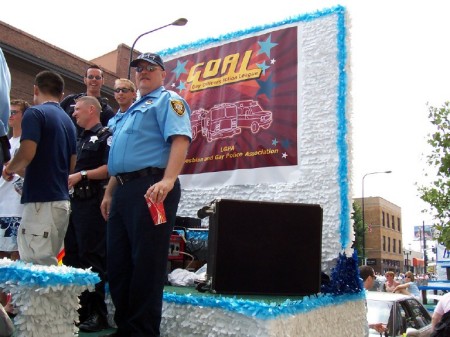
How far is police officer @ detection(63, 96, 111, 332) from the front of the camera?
2785mm

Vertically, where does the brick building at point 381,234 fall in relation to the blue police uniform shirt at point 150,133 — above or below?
above

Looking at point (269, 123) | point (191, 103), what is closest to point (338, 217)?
point (269, 123)

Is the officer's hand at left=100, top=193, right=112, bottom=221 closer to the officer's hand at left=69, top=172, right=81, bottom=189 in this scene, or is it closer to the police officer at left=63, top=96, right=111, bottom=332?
the police officer at left=63, top=96, right=111, bottom=332

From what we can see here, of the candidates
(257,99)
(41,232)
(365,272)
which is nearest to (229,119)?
(257,99)

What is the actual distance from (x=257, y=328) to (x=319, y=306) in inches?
25.3

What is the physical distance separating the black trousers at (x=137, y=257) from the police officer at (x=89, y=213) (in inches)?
18.1

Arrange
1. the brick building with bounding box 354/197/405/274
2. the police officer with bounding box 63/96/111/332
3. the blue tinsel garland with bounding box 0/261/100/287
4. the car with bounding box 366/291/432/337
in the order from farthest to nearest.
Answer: the brick building with bounding box 354/197/405/274 → the car with bounding box 366/291/432/337 → the police officer with bounding box 63/96/111/332 → the blue tinsel garland with bounding box 0/261/100/287

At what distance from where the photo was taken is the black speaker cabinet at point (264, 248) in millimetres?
2836

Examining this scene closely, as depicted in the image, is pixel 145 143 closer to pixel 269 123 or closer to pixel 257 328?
pixel 257 328

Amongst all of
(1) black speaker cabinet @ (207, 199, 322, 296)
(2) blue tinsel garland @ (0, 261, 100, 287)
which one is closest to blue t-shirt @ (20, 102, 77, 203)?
(2) blue tinsel garland @ (0, 261, 100, 287)

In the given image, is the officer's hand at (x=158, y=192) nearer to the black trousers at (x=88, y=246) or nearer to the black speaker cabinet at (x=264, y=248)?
the black speaker cabinet at (x=264, y=248)

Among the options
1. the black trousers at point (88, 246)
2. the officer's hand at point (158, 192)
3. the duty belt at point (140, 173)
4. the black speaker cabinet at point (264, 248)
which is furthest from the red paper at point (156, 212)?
the black trousers at point (88, 246)

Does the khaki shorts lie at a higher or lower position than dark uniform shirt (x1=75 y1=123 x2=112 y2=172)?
lower

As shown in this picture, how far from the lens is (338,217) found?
3473 mm
